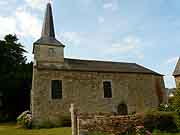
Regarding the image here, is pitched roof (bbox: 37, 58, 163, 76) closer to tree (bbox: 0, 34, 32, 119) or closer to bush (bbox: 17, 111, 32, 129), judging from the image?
bush (bbox: 17, 111, 32, 129)

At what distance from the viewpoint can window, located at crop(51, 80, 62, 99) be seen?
1874 centimetres

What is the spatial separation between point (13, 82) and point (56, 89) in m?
9.45

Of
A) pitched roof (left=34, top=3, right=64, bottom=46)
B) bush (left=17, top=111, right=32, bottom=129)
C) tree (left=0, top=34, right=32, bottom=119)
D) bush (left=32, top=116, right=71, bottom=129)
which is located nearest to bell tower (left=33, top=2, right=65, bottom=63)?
pitched roof (left=34, top=3, right=64, bottom=46)

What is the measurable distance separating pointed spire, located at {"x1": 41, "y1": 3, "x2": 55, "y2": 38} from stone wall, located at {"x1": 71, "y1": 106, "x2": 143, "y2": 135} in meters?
14.1

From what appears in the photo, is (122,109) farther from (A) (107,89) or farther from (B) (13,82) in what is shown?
(B) (13,82)

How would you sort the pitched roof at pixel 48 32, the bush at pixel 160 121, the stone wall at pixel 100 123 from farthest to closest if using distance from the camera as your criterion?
the pitched roof at pixel 48 32, the bush at pixel 160 121, the stone wall at pixel 100 123

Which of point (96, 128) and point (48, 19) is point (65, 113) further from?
point (48, 19)

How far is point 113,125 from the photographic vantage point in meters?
10.5

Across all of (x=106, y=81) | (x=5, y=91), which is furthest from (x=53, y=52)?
(x=5, y=91)

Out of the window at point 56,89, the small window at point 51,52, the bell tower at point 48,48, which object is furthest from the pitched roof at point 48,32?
the window at point 56,89

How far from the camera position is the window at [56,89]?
61.5ft

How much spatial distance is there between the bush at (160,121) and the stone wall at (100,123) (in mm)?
990

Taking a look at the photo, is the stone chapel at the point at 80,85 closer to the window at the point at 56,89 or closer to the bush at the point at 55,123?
the window at the point at 56,89

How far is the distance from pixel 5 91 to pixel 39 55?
8.67 metres
